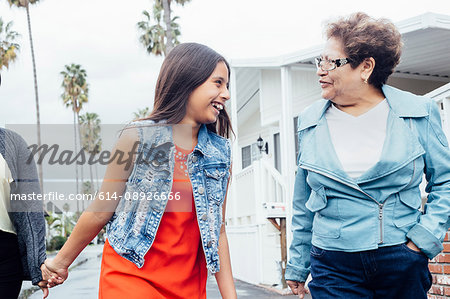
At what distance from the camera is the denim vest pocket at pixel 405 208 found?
309cm

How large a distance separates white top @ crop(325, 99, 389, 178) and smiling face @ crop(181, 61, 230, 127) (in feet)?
2.34

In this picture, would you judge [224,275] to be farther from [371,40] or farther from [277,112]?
[277,112]

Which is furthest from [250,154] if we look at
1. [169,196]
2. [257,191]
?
[169,196]

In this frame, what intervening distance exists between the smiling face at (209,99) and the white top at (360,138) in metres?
0.71

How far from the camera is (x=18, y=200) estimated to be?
376cm

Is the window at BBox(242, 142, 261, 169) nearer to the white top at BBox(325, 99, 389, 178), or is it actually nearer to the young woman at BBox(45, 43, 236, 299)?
the white top at BBox(325, 99, 389, 178)

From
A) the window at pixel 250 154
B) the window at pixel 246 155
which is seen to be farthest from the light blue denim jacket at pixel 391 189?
the window at pixel 246 155

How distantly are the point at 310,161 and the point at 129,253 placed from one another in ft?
3.76

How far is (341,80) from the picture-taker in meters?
3.40

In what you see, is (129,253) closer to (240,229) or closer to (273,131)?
(240,229)

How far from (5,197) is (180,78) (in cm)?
146

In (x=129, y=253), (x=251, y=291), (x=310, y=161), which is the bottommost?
(x=251, y=291)

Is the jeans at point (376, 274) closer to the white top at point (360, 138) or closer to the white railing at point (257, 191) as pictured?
the white top at point (360, 138)

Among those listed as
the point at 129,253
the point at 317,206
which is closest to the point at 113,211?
the point at 129,253
